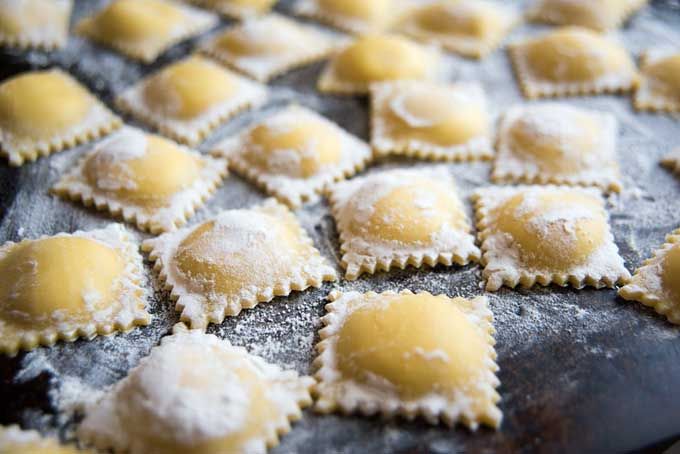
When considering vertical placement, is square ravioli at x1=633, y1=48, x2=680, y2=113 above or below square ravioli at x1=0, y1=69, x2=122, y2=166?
above

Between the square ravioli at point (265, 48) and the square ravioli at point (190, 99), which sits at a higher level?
the square ravioli at point (265, 48)

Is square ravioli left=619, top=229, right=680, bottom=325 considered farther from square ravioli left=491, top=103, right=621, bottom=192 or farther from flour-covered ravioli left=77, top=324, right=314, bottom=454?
flour-covered ravioli left=77, top=324, right=314, bottom=454

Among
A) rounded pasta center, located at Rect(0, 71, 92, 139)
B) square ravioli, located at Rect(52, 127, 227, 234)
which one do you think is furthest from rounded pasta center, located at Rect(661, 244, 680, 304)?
rounded pasta center, located at Rect(0, 71, 92, 139)

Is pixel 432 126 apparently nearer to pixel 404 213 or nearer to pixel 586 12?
pixel 404 213

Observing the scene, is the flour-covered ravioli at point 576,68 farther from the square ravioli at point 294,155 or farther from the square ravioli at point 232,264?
the square ravioli at point 232,264

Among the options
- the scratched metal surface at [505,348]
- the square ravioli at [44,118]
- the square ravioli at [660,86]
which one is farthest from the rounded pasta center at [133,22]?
the square ravioli at [660,86]

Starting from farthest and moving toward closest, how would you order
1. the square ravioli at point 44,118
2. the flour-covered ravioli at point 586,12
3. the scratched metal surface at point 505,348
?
the flour-covered ravioli at point 586,12, the square ravioli at point 44,118, the scratched metal surface at point 505,348

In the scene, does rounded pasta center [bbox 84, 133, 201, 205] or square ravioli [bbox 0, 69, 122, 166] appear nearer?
rounded pasta center [bbox 84, 133, 201, 205]
